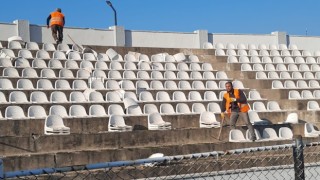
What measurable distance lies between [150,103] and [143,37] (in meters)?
8.07

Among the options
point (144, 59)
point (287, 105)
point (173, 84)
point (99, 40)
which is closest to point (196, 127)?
point (173, 84)

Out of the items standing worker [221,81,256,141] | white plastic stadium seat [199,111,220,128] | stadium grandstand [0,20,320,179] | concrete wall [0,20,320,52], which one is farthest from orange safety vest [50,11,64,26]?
standing worker [221,81,256,141]

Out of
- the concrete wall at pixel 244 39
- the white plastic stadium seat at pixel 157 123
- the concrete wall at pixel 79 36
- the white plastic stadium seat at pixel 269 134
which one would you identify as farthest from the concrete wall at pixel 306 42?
the white plastic stadium seat at pixel 157 123

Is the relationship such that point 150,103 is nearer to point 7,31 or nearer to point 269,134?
point 269,134

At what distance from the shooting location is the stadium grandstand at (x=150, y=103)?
8.43 metres

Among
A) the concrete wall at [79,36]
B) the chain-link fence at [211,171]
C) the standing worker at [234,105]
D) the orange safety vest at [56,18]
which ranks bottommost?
the chain-link fence at [211,171]

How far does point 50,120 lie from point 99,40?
31.8ft

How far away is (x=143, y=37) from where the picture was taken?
835 inches

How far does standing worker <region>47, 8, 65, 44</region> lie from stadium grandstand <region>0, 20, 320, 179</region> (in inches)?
17.7

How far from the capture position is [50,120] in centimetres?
Answer: 1052

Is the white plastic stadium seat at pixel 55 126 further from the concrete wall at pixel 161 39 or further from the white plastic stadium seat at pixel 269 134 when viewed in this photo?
the concrete wall at pixel 161 39

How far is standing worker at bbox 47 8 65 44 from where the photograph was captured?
1736 centimetres

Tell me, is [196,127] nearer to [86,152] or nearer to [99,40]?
[86,152]

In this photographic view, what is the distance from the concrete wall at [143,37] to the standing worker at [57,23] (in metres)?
1.06
